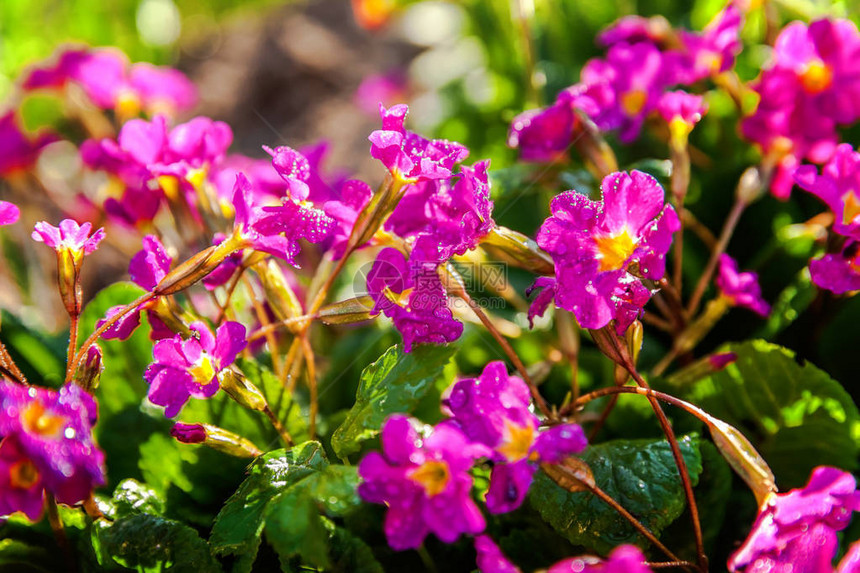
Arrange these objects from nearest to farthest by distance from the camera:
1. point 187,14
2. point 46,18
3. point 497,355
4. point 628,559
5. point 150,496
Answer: point 628,559 → point 150,496 → point 497,355 → point 46,18 → point 187,14

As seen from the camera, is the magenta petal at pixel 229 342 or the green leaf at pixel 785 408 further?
the green leaf at pixel 785 408

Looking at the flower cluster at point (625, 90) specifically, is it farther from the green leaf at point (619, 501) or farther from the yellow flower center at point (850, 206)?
the green leaf at point (619, 501)

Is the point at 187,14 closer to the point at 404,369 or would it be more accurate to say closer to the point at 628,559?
the point at 404,369

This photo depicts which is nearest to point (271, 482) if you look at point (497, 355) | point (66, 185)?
point (497, 355)

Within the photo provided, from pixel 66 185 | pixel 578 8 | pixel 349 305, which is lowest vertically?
pixel 66 185

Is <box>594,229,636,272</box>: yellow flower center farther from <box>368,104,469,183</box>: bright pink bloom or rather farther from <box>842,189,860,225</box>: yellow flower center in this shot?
<box>842,189,860,225</box>: yellow flower center

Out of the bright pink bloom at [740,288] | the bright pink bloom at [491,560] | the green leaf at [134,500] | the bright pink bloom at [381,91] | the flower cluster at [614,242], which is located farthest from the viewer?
the bright pink bloom at [381,91]

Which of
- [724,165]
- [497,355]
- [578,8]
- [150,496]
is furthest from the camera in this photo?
[578,8]

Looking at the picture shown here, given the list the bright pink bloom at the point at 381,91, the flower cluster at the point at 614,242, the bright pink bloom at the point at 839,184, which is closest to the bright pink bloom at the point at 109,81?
the bright pink bloom at the point at 381,91
